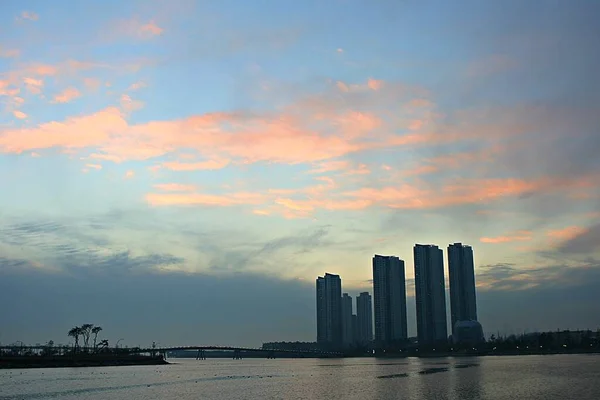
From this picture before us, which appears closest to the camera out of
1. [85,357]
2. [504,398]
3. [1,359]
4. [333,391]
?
[504,398]

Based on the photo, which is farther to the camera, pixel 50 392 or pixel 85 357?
pixel 85 357

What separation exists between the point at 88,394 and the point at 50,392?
21.1ft

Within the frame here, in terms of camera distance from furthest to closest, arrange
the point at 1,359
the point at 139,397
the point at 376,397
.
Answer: the point at 1,359
the point at 139,397
the point at 376,397

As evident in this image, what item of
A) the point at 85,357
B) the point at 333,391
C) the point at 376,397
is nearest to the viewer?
the point at 376,397

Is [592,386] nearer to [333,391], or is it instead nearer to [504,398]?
[504,398]

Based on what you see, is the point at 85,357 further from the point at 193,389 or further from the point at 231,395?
the point at 231,395

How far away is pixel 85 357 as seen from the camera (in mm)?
178625

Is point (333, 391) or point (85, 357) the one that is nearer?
point (333, 391)

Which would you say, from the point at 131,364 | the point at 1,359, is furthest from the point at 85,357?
the point at 1,359

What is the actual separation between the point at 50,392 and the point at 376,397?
41559 mm

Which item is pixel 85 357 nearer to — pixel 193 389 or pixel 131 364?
pixel 131 364

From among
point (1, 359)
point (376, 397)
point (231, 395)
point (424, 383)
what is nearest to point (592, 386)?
point (424, 383)

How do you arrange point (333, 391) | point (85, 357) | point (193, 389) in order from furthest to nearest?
point (85, 357) < point (193, 389) < point (333, 391)

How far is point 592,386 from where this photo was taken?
67750mm
